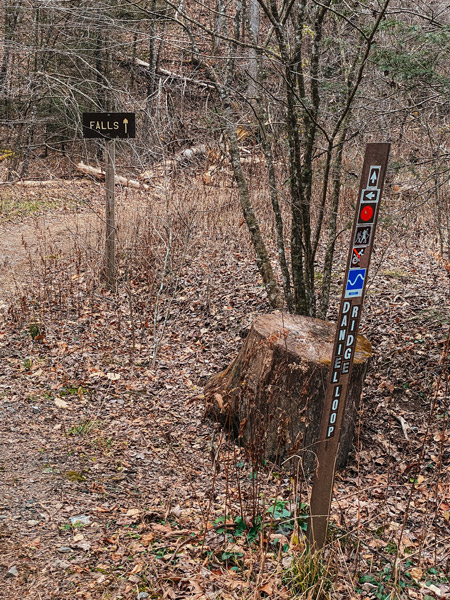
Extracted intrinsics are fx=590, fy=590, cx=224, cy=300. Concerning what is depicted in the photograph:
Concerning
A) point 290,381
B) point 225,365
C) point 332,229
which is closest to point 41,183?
point 225,365

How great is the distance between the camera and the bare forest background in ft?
10.5

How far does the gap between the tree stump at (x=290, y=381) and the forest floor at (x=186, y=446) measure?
24cm

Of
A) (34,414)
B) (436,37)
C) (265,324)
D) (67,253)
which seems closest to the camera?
(436,37)

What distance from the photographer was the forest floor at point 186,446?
123 inches

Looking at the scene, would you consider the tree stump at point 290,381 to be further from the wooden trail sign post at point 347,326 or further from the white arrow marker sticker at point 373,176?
the white arrow marker sticker at point 373,176

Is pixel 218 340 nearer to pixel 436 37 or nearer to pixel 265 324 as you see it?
pixel 265 324

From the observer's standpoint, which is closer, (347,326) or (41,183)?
(347,326)

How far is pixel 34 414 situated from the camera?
5.25 m

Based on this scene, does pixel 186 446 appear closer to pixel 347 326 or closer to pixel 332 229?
pixel 332 229

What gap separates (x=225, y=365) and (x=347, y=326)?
359 cm

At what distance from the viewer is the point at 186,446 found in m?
4.86

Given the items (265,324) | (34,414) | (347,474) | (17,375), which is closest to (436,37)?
(265,324)

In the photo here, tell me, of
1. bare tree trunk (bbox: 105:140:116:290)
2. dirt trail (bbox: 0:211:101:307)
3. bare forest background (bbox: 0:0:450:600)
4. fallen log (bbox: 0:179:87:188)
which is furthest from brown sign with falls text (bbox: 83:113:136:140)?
fallen log (bbox: 0:179:87:188)

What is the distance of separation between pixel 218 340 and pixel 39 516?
10.8 feet
